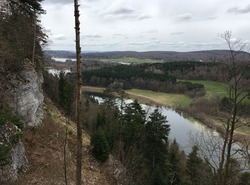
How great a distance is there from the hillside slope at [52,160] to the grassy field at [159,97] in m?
58.5

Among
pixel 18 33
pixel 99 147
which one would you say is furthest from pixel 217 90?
pixel 18 33

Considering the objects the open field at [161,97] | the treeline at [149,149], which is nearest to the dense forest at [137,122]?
the treeline at [149,149]

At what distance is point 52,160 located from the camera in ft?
53.1

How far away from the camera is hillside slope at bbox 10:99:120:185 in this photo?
14279mm

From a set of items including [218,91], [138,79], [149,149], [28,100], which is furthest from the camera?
[138,79]

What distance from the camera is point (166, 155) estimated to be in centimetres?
2672

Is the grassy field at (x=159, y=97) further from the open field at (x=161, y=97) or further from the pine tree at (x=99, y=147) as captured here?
the pine tree at (x=99, y=147)

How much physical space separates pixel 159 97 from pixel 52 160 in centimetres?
7760

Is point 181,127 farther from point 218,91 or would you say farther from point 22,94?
point 22,94

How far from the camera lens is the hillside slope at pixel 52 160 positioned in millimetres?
14279

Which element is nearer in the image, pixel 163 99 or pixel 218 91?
pixel 218 91

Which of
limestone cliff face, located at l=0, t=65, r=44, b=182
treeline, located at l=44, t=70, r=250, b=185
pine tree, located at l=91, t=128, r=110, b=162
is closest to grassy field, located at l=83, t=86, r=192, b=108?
treeline, located at l=44, t=70, r=250, b=185

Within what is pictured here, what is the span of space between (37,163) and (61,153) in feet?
8.61

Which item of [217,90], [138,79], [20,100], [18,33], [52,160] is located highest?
[18,33]
